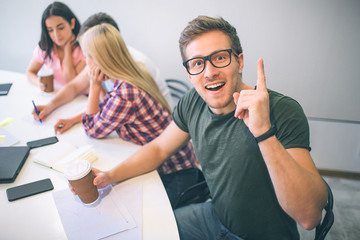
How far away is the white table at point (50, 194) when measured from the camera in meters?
0.95

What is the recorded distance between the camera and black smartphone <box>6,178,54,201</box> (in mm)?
1097

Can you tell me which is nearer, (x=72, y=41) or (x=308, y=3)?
(x=308, y=3)

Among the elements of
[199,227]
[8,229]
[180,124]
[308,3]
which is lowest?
[199,227]

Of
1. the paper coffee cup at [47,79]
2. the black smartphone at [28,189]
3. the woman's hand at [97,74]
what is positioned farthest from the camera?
the paper coffee cup at [47,79]

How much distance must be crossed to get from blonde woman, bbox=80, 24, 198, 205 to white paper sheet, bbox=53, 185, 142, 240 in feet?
1.36

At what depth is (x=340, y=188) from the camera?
2.22m

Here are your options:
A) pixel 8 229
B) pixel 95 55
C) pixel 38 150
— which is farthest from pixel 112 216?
pixel 95 55

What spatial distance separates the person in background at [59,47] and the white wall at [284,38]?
0.33 m

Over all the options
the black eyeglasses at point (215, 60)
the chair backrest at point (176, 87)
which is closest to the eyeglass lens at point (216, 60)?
the black eyeglasses at point (215, 60)

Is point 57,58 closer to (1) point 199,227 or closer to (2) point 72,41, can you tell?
(2) point 72,41

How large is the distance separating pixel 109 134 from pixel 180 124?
1.55ft

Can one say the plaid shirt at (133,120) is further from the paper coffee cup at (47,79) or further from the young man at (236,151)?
the paper coffee cup at (47,79)

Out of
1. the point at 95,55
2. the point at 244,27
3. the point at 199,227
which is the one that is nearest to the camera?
the point at 199,227

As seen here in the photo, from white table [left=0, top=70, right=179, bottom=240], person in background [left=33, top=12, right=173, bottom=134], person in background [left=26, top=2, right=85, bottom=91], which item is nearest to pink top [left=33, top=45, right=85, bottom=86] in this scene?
person in background [left=26, top=2, right=85, bottom=91]
